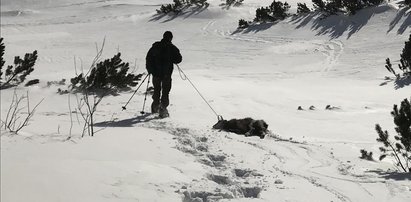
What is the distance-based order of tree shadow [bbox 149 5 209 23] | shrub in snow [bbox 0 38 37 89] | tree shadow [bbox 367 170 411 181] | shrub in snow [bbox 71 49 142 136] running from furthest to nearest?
tree shadow [bbox 149 5 209 23]
shrub in snow [bbox 0 38 37 89]
shrub in snow [bbox 71 49 142 136]
tree shadow [bbox 367 170 411 181]

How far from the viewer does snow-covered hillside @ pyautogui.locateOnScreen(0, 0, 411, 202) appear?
3.06 meters

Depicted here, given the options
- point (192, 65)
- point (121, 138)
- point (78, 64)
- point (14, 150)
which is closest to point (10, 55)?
point (78, 64)

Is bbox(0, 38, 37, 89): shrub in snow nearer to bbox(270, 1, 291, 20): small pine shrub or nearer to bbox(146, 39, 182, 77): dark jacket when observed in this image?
bbox(146, 39, 182, 77): dark jacket

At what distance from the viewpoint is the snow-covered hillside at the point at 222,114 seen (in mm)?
3059

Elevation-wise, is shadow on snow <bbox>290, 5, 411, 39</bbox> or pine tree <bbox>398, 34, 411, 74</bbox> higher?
shadow on snow <bbox>290, 5, 411, 39</bbox>

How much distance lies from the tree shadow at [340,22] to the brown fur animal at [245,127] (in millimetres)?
8681

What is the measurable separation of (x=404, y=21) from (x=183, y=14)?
835 cm

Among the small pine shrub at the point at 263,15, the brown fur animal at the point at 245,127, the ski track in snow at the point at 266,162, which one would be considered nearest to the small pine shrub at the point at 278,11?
the small pine shrub at the point at 263,15

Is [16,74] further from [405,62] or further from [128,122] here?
[405,62]

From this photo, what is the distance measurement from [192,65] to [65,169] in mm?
9516

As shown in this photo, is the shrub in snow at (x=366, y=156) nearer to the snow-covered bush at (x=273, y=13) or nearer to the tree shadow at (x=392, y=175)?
the tree shadow at (x=392, y=175)

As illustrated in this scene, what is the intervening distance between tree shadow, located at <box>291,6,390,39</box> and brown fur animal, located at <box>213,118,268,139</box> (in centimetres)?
868

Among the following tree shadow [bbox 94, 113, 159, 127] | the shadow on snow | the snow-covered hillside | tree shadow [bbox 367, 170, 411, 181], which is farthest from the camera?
the shadow on snow

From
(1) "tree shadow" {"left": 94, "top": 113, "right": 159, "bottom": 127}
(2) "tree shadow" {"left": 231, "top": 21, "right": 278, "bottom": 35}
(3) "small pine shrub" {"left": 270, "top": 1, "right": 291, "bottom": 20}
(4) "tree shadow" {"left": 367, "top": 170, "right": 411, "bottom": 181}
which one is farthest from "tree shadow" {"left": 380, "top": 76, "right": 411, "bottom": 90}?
(3) "small pine shrub" {"left": 270, "top": 1, "right": 291, "bottom": 20}
